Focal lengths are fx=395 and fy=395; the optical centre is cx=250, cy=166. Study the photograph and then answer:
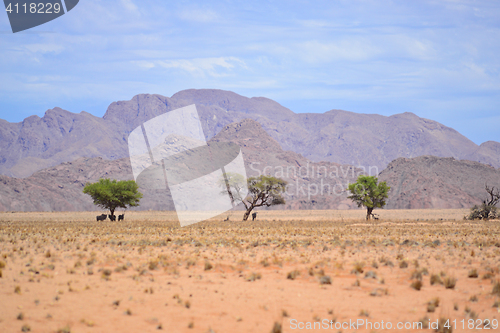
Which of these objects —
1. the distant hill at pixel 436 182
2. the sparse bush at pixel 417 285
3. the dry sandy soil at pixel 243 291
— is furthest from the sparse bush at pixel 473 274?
the distant hill at pixel 436 182

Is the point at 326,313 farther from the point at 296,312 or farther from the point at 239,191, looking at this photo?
the point at 239,191

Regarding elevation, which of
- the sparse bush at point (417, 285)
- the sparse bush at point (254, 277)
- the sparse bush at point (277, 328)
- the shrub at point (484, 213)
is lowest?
the sparse bush at point (277, 328)

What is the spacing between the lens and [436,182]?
495 ft

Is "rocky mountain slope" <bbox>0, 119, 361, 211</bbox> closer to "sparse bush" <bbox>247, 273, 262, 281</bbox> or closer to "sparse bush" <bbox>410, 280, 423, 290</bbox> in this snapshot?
"sparse bush" <bbox>247, 273, 262, 281</bbox>

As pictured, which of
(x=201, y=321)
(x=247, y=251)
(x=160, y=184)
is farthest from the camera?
(x=160, y=184)

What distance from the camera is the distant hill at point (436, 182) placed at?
142 meters

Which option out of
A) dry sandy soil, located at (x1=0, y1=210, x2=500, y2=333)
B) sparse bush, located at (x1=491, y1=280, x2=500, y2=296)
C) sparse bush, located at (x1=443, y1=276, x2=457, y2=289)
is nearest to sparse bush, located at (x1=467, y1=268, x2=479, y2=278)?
dry sandy soil, located at (x1=0, y1=210, x2=500, y2=333)

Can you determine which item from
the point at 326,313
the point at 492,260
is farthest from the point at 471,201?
the point at 326,313

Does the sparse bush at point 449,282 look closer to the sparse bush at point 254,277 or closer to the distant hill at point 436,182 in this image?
the sparse bush at point 254,277

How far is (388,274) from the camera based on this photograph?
16562 millimetres

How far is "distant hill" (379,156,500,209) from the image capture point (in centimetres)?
14250

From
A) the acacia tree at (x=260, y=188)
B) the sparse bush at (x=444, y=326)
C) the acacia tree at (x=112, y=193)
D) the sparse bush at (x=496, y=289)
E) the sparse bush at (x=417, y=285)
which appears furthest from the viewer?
the acacia tree at (x=112, y=193)

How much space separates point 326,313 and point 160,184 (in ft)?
516

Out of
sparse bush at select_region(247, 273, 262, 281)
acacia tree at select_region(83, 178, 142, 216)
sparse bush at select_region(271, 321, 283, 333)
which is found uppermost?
acacia tree at select_region(83, 178, 142, 216)
